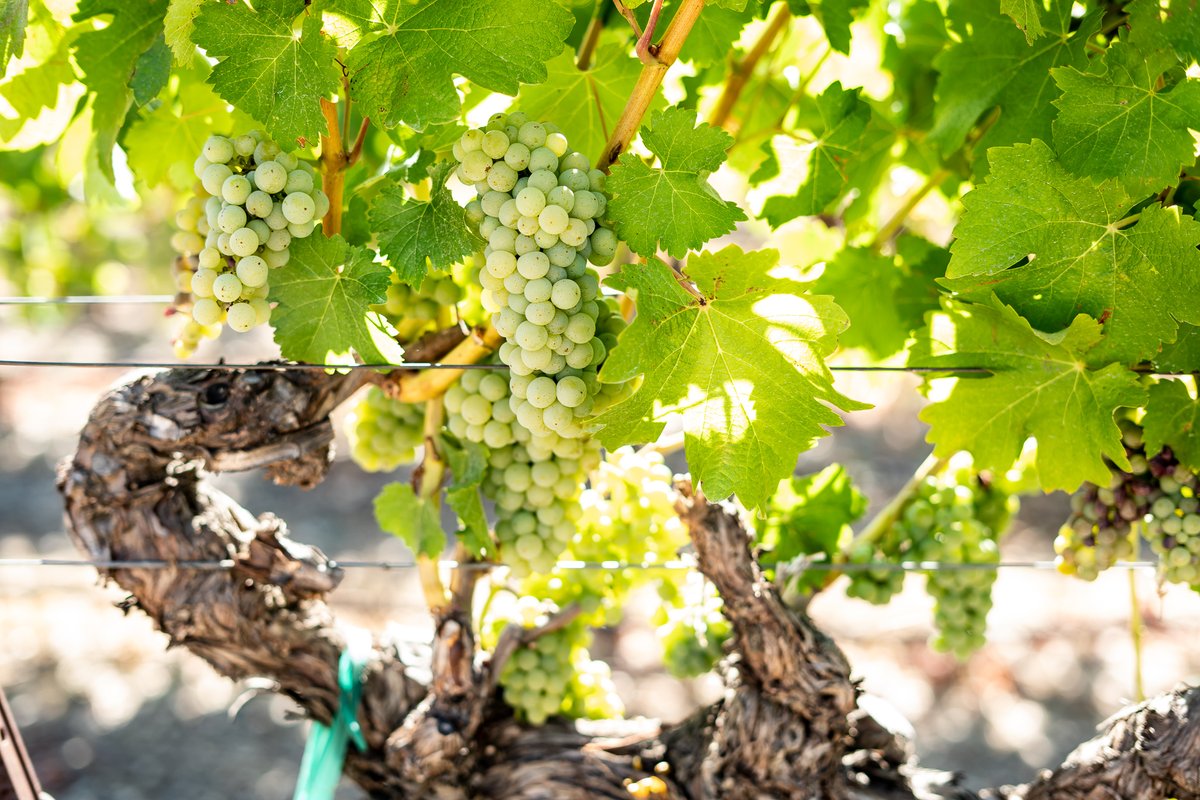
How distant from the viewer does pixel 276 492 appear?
16.6 ft

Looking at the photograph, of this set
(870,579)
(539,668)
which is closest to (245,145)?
(539,668)

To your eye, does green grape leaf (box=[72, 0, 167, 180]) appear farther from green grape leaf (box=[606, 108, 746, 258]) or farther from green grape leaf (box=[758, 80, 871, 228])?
green grape leaf (box=[758, 80, 871, 228])

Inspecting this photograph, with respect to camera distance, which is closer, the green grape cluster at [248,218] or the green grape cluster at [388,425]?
the green grape cluster at [248,218]

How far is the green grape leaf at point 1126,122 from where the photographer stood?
1.09 m

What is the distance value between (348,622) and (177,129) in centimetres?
291

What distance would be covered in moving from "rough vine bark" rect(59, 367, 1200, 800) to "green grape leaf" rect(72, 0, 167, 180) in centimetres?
36

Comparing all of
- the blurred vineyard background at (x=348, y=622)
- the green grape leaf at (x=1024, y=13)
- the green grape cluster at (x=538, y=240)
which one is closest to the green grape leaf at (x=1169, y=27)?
the green grape leaf at (x=1024, y=13)

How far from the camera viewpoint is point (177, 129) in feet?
5.00

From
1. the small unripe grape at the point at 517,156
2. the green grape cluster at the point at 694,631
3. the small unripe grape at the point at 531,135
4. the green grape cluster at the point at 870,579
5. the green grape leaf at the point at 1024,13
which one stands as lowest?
the green grape cluster at the point at 694,631

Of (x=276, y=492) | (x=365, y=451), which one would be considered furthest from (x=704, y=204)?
(x=276, y=492)

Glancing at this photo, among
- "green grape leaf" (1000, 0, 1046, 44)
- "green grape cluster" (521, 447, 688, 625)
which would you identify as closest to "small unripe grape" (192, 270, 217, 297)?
"green grape cluster" (521, 447, 688, 625)

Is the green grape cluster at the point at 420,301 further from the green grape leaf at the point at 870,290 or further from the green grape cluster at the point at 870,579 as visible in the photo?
the green grape cluster at the point at 870,579

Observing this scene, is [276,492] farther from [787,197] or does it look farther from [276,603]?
[787,197]

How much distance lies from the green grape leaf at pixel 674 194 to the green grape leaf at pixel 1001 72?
1.47 ft
